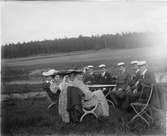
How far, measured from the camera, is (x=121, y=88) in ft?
10.5

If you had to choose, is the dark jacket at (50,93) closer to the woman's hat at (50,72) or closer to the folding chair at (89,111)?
the woman's hat at (50,72)

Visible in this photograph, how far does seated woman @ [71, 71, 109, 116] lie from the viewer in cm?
313

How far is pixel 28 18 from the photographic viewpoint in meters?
3.14

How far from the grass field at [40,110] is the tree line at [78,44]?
7 centimetres

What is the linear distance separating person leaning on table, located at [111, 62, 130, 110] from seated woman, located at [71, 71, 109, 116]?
0.12 m

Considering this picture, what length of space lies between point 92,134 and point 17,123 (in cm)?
79

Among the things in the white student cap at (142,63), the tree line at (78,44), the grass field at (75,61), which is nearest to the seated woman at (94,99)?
the grass field at (75,61)

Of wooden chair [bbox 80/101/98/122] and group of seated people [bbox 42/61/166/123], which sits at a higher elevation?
group of seated people [bbox 42/61/166/123]

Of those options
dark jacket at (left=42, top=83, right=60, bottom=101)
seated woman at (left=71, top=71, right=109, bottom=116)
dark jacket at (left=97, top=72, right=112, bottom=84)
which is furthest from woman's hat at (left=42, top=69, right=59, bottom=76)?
dark jacket at (left=97, top=72, right=112, bottom=84)

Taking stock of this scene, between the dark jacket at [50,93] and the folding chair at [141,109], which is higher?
the dark jacket at [50,93]

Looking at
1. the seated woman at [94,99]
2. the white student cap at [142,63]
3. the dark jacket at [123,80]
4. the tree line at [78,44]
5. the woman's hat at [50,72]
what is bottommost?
the seated woman at [94,99]

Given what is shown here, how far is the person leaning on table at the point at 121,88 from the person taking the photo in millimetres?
3154

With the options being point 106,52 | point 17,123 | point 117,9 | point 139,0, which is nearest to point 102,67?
point 106,52

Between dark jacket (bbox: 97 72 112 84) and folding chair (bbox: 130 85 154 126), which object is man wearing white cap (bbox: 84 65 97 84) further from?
folding chair (bbox: 130 85 154 126)
